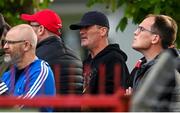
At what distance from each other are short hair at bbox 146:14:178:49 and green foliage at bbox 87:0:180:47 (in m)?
1.87

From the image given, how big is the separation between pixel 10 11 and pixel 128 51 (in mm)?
4101

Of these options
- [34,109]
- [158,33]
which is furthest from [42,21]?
[34,109]

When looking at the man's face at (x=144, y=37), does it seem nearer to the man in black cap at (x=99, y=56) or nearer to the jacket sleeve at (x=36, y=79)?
the man in black cap at (x=99, y=56)

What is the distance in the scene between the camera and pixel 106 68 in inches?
247

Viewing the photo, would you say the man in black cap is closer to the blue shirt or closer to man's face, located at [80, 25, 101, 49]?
man's face, located at [80, 25, 101, 49]

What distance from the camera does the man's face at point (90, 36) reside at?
22.4 ft

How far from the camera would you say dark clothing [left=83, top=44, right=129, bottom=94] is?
610cm

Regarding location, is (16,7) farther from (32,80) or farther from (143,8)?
(32,80)

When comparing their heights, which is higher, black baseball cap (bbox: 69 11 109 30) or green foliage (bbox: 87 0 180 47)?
black baseball cap (bbox: 69 11 109 30)

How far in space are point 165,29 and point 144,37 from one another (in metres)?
0.22

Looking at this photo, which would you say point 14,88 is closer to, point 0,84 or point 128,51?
point 0,84

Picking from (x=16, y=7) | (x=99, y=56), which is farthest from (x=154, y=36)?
(x=16, y=7)

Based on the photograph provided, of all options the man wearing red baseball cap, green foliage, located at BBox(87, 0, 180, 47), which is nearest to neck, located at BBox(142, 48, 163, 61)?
the man wearing red baseball cap

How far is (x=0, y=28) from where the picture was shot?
6789 mm
